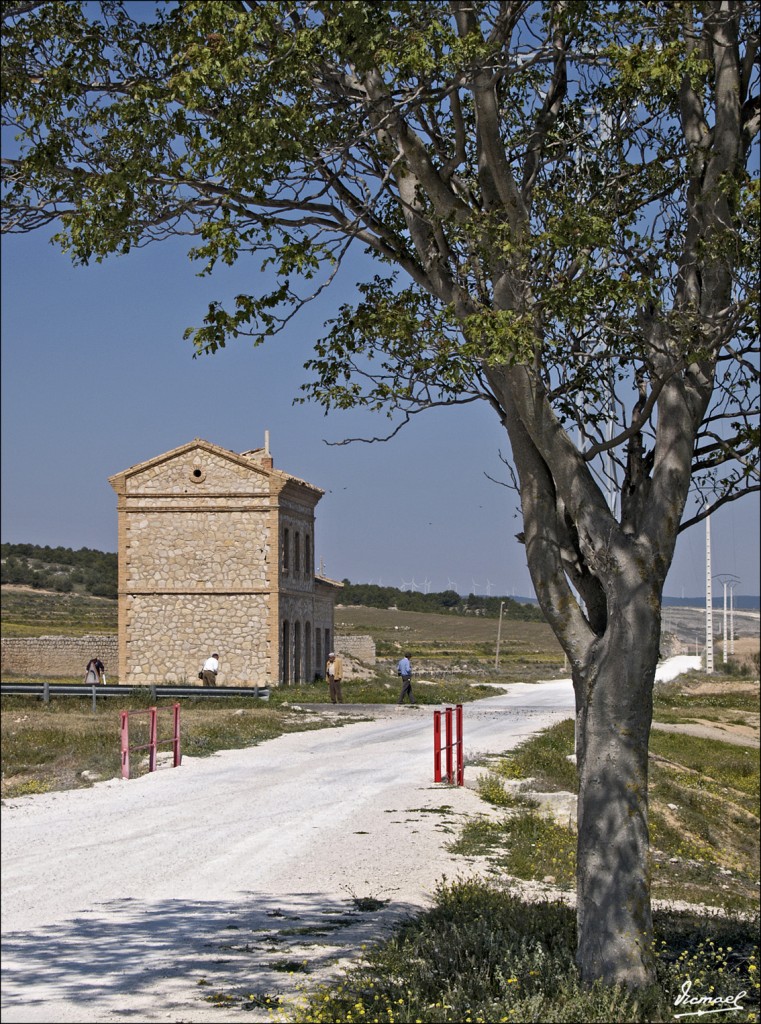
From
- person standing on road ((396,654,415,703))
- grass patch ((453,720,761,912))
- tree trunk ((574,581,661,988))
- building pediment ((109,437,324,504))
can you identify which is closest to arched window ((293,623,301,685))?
building pediment ((109,437,324,504))

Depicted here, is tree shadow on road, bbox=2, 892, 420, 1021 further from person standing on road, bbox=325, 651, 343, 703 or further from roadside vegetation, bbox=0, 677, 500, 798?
person standing on road, bbox=325, 651, 343, 703

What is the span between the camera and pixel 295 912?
30.3 ft

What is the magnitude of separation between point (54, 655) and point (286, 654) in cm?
1065

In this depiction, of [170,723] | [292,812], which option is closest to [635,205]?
[292,812]

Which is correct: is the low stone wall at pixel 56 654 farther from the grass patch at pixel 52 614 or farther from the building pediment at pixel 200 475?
the building pediment at pixel 200 475

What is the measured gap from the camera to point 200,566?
38.6m

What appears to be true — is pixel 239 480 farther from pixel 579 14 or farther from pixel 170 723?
pixel 579 14

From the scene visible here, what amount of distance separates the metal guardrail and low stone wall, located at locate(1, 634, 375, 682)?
40.0 ft

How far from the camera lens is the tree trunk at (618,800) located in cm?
688

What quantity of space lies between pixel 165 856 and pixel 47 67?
722 centimetres

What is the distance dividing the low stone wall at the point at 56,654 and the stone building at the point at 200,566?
482 cm

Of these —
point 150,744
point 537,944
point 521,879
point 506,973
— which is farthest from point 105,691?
point 506,973

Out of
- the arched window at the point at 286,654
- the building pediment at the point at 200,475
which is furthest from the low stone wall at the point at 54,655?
the building pediment at the point at 200,475

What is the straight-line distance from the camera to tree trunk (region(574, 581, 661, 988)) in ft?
22.6
